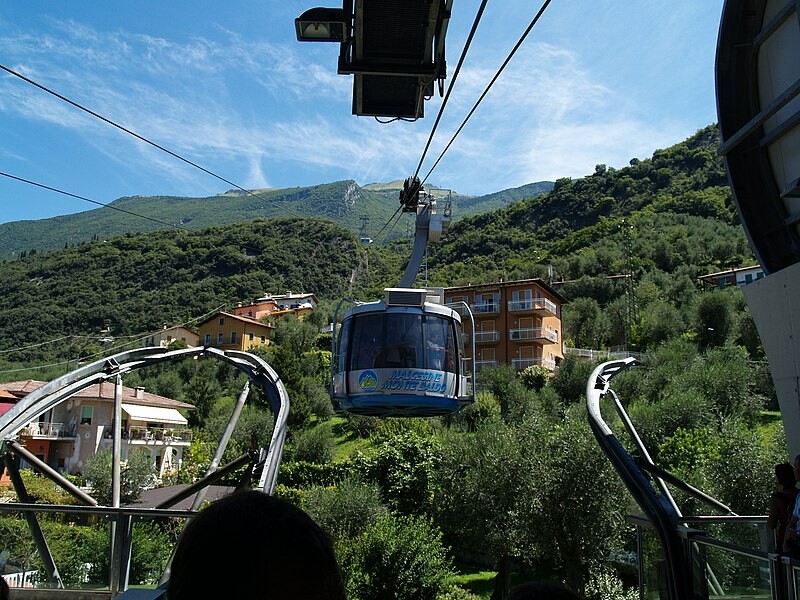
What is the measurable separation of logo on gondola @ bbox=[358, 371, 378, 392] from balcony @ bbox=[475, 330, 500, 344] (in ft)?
133

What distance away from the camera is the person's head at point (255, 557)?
2.96ft

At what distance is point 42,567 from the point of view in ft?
24.0

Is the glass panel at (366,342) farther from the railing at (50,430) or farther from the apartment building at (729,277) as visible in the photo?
the apartment building at (729,277)

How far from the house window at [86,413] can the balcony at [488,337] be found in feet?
87.0

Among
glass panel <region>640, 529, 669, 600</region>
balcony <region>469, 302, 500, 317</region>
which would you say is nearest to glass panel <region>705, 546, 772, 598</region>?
glass panel <region>640, 529, 669, 600</region>

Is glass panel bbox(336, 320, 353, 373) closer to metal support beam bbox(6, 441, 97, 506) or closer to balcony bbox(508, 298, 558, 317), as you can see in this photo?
metal support beam bbox(6, 441, 97, 506)

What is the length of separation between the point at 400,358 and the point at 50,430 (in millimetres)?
37687

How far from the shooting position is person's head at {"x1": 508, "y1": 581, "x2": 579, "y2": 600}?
139 cm

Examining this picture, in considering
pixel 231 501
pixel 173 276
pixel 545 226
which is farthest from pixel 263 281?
pixel 231 501

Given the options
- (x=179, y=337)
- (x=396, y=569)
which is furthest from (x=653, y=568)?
(x=179, y=337)

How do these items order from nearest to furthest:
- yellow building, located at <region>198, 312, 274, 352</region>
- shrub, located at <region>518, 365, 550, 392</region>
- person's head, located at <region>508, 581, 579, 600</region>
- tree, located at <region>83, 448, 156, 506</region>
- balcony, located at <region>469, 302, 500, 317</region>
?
person's head, located at <region>508, 581, 579, 600</region> → tree, located at <region>83, 448, 156, 506</region> → shrub, located at <region>518, 365, 550, 392</region> → balcony, located at <region>469, 302, 500, 317</region> → yellow building, located at <region>198, 312, 274, 352</region>

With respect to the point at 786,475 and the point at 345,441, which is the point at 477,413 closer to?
the point at 345,441

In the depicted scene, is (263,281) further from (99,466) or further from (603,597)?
(603,597)

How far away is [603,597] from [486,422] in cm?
1266
